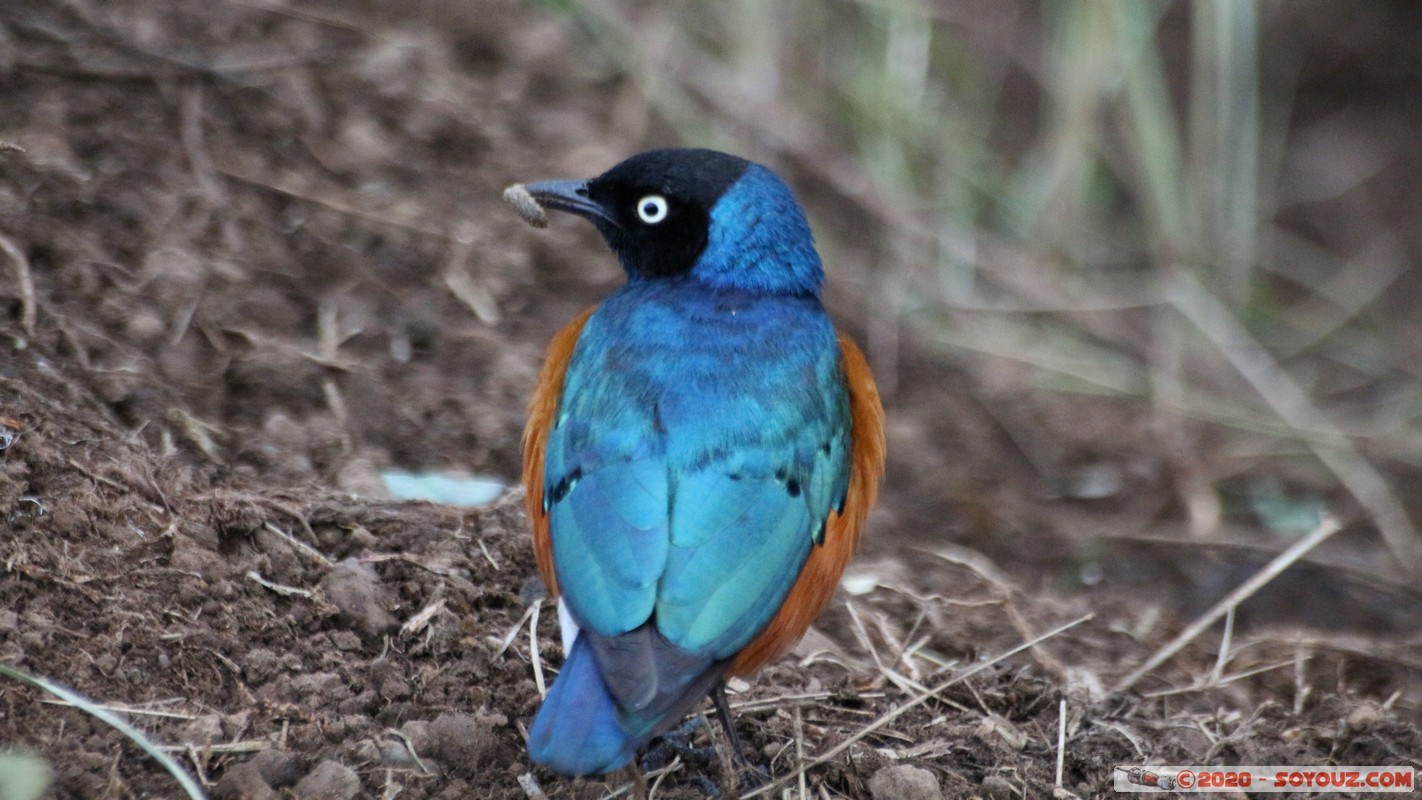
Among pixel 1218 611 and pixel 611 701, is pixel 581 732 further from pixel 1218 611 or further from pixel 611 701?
pixel 1218 611

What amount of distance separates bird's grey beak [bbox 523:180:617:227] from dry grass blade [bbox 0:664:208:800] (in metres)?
2.33

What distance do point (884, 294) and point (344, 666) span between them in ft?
13.8

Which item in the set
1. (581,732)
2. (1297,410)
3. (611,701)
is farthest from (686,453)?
(1297,410)

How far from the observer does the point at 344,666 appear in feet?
13.4

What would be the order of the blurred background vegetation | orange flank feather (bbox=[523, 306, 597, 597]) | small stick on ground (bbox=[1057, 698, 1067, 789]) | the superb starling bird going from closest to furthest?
the superb starling bird < orange flank feather (bbox=[523, 306, 597, 597]) < small stick on ground (bbox=[1057, 698, 1067, 789]) < the blurred background vegetation

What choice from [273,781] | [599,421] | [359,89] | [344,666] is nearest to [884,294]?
[359,89]

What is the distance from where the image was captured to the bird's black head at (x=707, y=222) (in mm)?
4844

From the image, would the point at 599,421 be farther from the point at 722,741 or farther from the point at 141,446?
the point at 141,446

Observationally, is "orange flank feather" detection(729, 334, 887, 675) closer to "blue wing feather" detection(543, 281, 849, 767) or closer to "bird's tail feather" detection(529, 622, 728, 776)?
"blue wing feather" detection(543, 281, 849, 767)

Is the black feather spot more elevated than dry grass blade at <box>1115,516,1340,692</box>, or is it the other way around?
the black feather spot

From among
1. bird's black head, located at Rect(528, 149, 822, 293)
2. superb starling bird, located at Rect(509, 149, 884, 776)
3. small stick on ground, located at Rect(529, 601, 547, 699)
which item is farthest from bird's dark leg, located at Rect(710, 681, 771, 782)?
bird's black head, located at Rect(528, 149, 822, 293)

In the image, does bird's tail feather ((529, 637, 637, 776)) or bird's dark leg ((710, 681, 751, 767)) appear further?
bird's dark leg ((710, 681, 751, 767))

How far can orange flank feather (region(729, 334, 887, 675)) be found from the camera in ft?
13.0

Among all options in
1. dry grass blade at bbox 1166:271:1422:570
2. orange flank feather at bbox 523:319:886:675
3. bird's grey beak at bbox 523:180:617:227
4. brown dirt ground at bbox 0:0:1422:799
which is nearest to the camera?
brown dirt ground at bbox 0:0:1422:799
